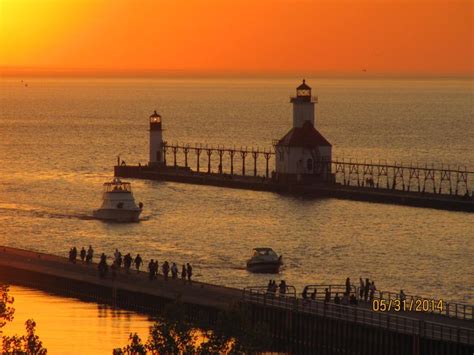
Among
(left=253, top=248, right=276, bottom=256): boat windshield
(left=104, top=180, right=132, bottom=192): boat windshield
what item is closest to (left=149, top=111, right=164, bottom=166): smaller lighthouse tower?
(left=104, top=180, right=132, bottom=192): boat windshield

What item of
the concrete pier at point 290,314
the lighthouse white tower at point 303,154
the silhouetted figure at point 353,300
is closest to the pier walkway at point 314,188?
the lighthouse white tower at point 303,154

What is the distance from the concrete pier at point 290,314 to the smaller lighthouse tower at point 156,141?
7008 cm

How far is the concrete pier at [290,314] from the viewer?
57.6 m

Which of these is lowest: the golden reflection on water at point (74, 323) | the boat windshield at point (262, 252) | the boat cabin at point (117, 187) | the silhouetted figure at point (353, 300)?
the golden reflection on water at point (74, 323)

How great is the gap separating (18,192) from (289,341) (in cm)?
7548

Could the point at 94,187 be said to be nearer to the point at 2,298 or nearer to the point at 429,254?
the point at 429,254

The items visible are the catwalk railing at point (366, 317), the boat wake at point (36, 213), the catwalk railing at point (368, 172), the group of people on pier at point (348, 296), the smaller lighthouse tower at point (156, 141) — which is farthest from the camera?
the smaller lighthouse tower at point (156, 141)

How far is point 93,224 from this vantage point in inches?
4350

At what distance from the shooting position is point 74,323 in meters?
67.9

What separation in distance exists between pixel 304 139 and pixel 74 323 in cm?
6326

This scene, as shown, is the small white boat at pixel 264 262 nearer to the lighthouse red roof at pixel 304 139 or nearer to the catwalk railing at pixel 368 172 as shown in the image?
the catwalk railing at pixel 368 172

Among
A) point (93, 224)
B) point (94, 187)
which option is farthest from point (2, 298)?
point (94, 187)

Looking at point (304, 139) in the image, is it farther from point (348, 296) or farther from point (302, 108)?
point (348, 296)

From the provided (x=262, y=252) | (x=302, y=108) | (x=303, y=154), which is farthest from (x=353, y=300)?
(x=302, y=108)
